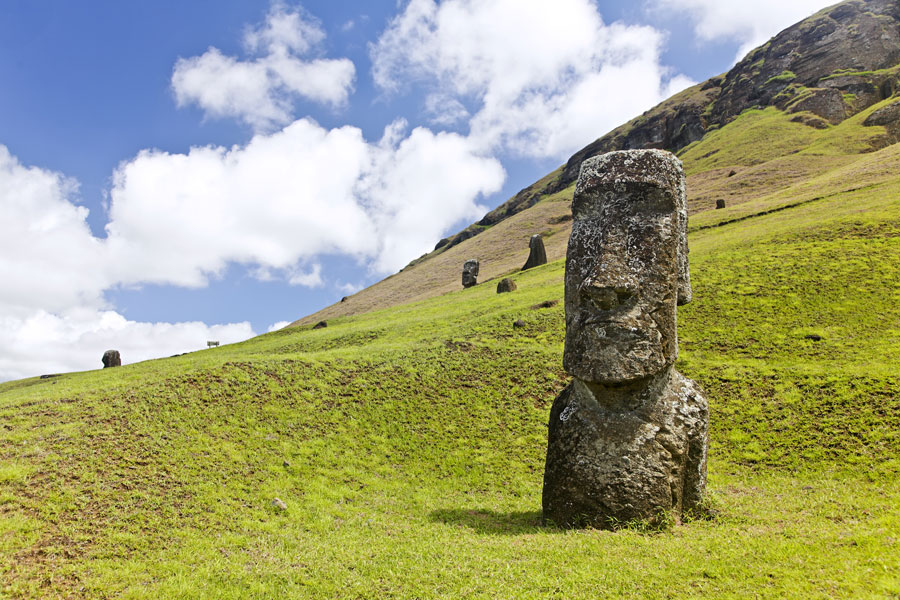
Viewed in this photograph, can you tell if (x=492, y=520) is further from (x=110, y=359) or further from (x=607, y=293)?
(x=110, y=359)

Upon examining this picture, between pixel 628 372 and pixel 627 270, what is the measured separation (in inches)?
81.4

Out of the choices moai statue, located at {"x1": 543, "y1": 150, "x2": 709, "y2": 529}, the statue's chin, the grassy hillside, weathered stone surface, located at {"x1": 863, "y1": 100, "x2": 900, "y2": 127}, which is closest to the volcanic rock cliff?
weathered stone surface, located at {"x1": 863, "y1": 100, "x2": 900, "y2": 127}

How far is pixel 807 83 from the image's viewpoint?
121375mm

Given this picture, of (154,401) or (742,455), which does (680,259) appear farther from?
(154,401)

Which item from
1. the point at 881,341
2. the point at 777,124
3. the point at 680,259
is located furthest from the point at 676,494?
the point at 777,124

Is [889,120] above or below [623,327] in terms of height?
above

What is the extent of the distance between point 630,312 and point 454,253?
104080mm

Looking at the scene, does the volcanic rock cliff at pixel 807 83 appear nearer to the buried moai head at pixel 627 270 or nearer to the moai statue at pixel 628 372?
the buried moai head at pixel 627 270

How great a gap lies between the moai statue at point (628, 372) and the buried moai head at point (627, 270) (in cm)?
2

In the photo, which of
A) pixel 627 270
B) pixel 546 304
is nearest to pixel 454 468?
pixel 627 270

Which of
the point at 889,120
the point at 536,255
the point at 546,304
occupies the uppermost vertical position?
the point at 889,120

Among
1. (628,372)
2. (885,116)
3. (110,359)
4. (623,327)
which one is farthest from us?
(885,116)

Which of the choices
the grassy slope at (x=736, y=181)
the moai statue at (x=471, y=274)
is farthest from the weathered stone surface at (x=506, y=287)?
the grassy slope at (x=736, y=181)

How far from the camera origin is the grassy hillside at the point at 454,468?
7703 mm
